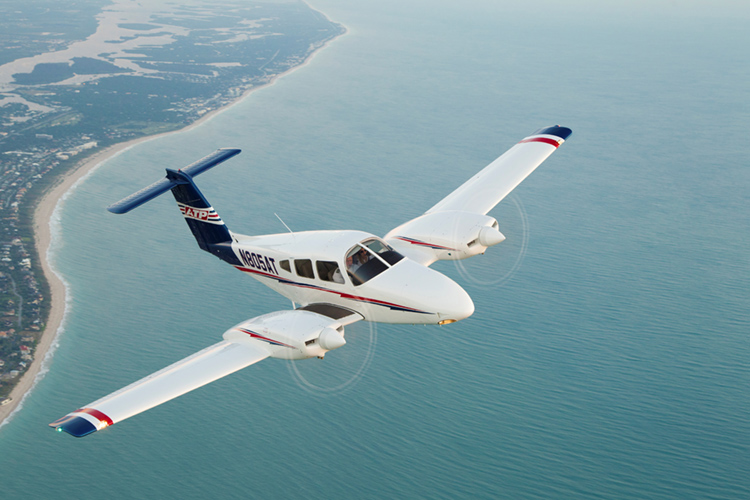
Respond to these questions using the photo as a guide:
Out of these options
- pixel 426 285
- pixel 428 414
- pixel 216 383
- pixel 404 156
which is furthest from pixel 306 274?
pixel 404 156

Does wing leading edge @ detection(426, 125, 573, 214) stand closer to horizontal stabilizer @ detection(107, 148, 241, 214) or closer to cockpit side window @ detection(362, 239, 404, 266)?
cockpit side window @ detection(362, 239, 404, 266)

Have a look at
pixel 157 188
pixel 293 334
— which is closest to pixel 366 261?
pixel 293 334

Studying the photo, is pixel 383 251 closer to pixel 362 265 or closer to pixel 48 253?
pixel 362 265

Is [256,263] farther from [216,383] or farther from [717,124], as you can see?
[717,124]

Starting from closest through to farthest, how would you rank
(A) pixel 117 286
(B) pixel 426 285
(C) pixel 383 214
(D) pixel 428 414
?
(B) pixel 426 285
(D) pixel 428 414
(A) pixel 117 286
(C) pixel 383 214

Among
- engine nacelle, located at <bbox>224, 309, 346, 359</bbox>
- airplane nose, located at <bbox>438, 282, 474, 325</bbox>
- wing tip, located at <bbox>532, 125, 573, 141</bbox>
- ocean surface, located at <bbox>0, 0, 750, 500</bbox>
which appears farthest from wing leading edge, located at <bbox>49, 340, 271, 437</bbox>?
wing tip, located at <bbox>532, 125, 573, 141</bbox>

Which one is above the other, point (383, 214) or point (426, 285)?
point (426, 285)
